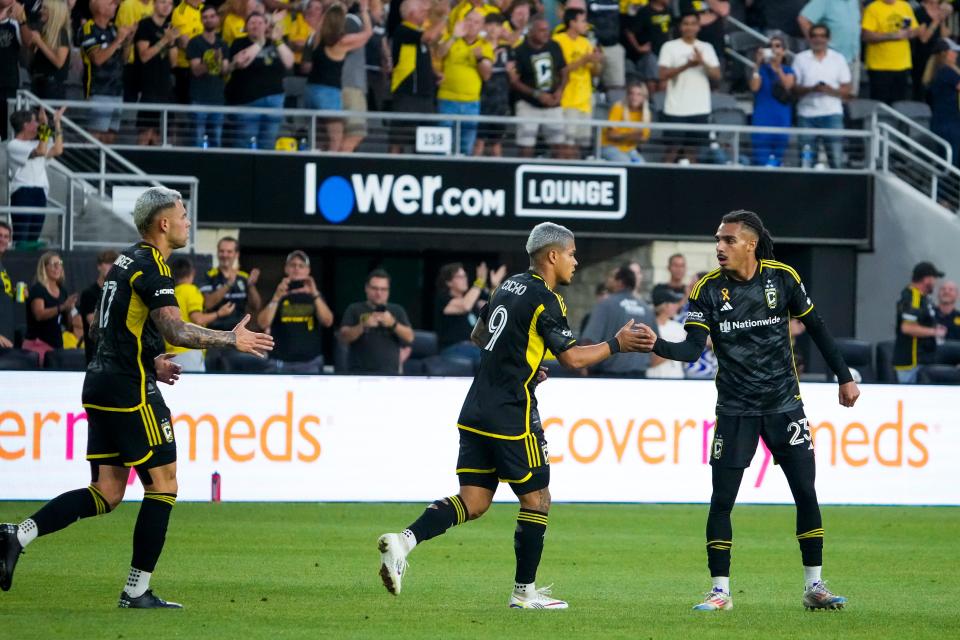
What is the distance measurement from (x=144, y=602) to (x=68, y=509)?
0.63m

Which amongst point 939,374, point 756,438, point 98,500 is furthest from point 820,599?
point 939,374

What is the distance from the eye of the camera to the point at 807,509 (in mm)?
9164

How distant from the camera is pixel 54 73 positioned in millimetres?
20406

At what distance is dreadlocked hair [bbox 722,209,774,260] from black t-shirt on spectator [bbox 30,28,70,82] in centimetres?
1315

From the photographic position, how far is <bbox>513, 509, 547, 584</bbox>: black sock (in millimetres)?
8781

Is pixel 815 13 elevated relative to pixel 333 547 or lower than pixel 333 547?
elevated

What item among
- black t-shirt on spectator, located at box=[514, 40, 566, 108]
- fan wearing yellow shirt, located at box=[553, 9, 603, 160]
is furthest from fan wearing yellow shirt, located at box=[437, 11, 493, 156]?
fan wearing yellow shirt, located at box=[553, 9, 603, 160]

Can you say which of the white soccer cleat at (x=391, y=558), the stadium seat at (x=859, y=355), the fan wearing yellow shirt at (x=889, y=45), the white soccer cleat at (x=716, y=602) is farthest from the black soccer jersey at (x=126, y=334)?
the fan wearing yellow shirt at (x=889, y=45)

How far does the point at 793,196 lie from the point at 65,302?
1123cm

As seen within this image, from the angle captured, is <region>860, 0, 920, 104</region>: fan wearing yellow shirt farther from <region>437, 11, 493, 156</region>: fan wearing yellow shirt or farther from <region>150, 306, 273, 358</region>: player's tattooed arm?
<region>150, 306, 273, 358</region>: player's tattooed arm

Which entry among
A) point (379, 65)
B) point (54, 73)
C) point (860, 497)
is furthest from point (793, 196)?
point (54, 73)

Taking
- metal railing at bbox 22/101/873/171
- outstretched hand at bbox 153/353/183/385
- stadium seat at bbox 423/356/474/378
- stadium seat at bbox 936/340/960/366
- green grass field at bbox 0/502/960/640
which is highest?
metal railing at bbox 22/101/873/171

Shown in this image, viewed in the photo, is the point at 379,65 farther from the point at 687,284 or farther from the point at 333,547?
the point at 333,547

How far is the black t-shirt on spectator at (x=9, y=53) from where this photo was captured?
19.6 meters
